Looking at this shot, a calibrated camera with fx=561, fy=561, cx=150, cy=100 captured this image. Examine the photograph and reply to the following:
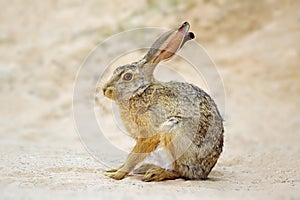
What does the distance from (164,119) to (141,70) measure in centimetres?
43

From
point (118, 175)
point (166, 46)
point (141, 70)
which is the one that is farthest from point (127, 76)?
point (118, 175)

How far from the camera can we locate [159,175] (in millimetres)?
4121

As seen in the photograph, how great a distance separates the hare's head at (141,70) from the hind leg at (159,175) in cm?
58

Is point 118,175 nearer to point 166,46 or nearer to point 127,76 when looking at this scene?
point 127,76

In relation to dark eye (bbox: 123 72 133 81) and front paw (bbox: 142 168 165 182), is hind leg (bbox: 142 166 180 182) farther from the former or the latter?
dark eye (bbox: 123 72 133 81)

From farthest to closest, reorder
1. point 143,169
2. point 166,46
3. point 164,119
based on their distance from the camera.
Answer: point 143,169 < point 166,46 < point 164,119

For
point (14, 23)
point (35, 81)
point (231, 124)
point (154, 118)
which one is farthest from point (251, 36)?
point (154, 118)

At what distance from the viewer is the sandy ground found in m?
3.86

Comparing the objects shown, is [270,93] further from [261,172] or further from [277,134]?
[261,172]

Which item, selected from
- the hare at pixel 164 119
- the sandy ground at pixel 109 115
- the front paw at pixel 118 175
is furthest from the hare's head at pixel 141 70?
the sandy ground at pixel 109 115

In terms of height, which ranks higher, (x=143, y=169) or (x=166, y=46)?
(x=166, y=46)

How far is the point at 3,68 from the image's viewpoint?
28.9ft

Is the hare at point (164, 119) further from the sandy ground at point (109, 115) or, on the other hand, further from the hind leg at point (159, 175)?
the sandy ground at point (109, 115)

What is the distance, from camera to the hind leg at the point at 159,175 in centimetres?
411
